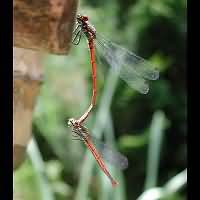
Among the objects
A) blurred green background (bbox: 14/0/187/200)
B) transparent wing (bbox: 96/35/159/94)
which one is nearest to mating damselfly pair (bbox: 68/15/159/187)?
transparent wing (bbox: 96/35/159/94)

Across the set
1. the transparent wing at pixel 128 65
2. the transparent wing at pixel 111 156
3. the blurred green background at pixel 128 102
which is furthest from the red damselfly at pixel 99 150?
the blurred green background at pixel 128 102

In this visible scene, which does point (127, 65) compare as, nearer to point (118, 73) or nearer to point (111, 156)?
point (118, 73)

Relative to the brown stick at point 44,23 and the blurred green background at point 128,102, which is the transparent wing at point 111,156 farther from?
the blurred green background at point 128,102

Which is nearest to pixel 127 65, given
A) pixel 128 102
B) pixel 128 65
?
pixel 128 65

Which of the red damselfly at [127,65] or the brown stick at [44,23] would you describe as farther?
the red damselfly at [127,65]
